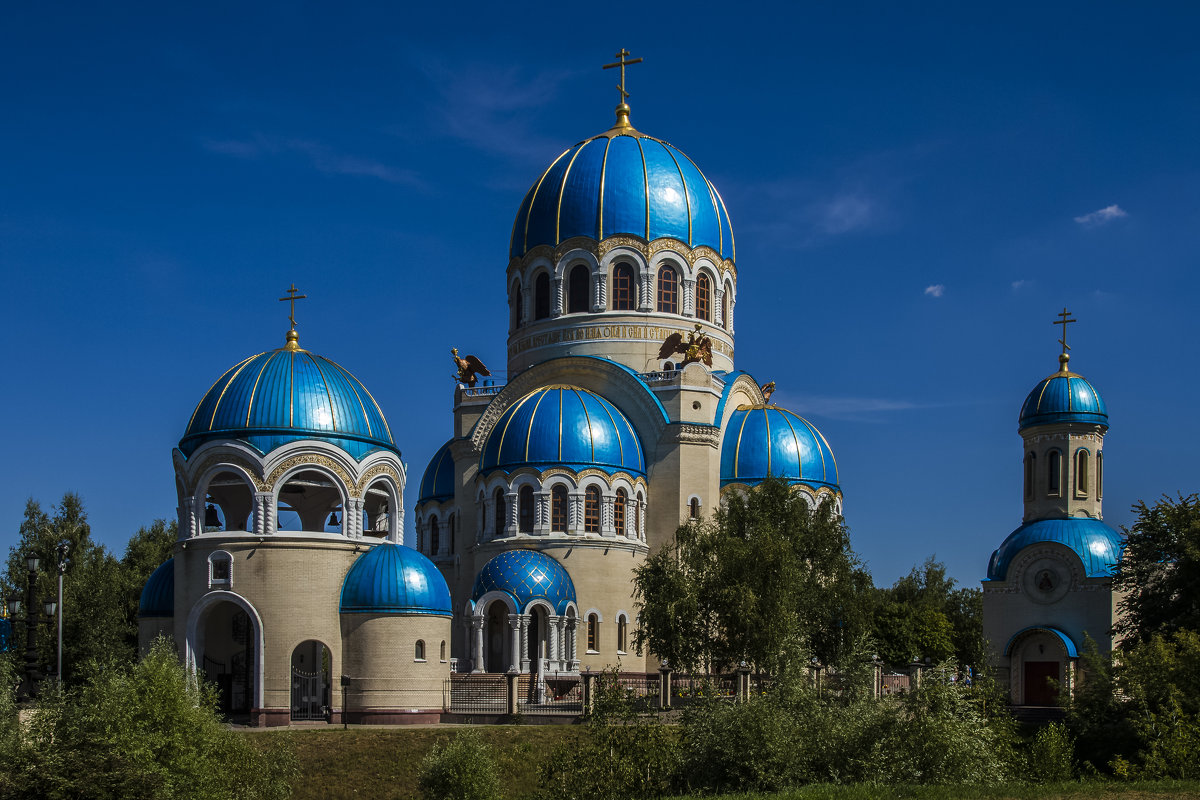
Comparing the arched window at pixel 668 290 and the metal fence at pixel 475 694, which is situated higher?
the arched window at pixel 668 290

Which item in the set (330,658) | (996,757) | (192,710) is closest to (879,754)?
(996,757)

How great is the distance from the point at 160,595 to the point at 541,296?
52.4 feet

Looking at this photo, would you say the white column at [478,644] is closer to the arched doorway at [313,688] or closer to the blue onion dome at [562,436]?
the arched doorway at [313,688]

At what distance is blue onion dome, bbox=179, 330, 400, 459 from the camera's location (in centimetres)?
3184

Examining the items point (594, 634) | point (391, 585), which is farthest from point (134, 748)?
point (594, 634)

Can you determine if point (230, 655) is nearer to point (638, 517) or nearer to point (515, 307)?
point (638, 517)

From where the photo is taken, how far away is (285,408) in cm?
3195

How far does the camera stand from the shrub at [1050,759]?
21.3 meters

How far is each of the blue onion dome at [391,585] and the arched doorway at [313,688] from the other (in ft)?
4.43

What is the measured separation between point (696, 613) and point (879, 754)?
12.6 m

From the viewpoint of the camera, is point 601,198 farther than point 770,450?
Yes

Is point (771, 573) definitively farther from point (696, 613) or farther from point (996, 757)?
point (996, 757)

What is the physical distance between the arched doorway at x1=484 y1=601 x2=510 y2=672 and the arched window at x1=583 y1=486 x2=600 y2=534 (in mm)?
3314

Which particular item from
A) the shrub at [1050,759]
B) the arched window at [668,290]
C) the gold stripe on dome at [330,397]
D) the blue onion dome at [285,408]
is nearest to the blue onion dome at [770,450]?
the arched window at [668,290]
